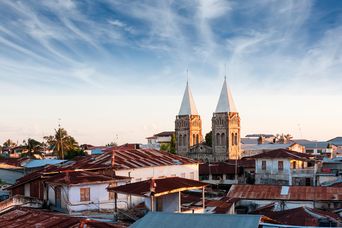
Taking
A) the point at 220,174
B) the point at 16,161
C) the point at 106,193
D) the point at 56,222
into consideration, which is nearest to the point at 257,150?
the point at 220,174

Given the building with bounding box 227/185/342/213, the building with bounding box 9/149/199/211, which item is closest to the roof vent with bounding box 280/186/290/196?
the building with bounding box 227/185/342/213

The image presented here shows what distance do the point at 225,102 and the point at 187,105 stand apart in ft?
35.1

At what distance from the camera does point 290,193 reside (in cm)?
3384

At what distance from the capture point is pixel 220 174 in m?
54.2

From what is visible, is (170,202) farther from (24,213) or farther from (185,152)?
(185,152)

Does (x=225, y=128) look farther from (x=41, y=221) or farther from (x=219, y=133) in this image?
(x=41, y=221)

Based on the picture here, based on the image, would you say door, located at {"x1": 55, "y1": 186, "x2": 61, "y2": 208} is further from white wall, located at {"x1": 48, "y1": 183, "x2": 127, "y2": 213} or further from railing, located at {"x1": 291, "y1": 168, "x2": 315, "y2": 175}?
railing, located at {"x1": 291, "y1": 168, "x2": 315, "y2": 175}

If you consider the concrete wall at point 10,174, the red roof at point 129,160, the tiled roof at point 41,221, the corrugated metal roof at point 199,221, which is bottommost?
the concrete wall at point 10,174

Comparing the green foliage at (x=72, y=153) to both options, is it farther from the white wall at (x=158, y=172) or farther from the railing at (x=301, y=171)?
the railing at (x=301, y=171)

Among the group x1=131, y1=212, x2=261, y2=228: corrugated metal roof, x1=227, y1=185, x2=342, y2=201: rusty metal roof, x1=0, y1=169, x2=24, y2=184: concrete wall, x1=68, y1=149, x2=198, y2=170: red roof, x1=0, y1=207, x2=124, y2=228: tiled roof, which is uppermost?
x1=131, y1=212, x2=261, y2=228: corrugated metal roof

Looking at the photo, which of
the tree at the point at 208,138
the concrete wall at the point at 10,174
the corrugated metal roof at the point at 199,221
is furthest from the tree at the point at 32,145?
the corrugated metal roof at the point at 199,221

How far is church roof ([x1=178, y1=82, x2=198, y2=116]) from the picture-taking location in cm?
10214

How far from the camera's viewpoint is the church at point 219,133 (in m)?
94.4

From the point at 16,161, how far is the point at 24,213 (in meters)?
45.4
